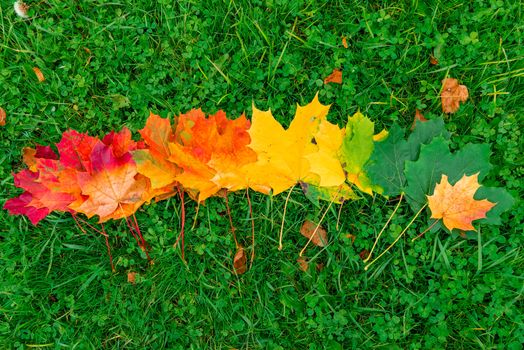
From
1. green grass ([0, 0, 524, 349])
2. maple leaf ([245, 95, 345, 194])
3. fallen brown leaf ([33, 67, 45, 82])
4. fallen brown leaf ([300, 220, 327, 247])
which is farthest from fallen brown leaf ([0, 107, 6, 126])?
fallen brown leaf ([300, 220, 327, 247])

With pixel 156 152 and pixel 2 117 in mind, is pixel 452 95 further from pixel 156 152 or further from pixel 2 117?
pixel 2 117

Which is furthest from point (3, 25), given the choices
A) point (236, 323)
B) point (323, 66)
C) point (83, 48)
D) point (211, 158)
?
point (236, 323)

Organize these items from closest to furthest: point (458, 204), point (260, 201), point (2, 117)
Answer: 1. point (458, 204)
2. point (260, 201)
3. point (2, 117)

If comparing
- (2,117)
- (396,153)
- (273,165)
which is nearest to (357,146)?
(396,153)

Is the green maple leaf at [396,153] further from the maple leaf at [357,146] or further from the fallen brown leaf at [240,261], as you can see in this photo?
the fallen brown leaf at [240,261]

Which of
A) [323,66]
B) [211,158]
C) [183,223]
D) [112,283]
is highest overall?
[323,66]

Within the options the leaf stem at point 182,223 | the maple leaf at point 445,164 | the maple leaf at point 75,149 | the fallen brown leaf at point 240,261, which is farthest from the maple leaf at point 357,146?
the maple leaf at point 75,149

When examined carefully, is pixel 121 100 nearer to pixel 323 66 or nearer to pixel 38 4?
pixel 38 4
